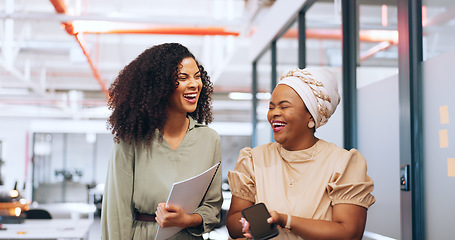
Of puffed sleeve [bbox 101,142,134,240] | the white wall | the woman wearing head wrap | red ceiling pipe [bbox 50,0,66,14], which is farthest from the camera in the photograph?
the white wall

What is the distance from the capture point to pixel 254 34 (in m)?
6.66

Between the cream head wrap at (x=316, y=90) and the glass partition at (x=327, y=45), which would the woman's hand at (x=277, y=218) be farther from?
the glass partition at (x=327, y=45)

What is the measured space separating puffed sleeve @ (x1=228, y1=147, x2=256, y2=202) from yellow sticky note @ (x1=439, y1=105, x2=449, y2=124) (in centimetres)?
107

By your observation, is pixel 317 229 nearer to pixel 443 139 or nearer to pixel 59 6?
pixel 443 139

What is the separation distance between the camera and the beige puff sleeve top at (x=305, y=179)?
5.27ft

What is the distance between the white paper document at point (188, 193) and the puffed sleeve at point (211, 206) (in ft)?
0.15

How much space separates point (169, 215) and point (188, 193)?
10 centimetres

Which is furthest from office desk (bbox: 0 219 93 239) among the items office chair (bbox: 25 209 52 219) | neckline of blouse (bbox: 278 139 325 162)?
neckline of blouse (bbox: 278 139 325 162)

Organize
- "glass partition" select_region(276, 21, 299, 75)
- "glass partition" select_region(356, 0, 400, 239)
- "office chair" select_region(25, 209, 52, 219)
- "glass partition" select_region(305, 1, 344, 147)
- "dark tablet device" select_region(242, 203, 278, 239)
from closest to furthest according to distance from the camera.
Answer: "dark tablet device" select_region(242, 203, 278, 239), "glass partition" select_region(356, 0, 400, 239), "glass partition" select_region(305, 1, 344, 147), "glass partition" select_region(276, 21, 299, 75), "office chair" select_region(25, 209, 52, 219)

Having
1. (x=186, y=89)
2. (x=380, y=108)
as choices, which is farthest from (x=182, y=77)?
(x=380, y=108)

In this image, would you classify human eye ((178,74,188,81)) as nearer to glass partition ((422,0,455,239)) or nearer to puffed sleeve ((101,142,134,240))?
puffed sleeve ((101,142,134,240))

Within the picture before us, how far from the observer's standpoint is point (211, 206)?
1.90 meters

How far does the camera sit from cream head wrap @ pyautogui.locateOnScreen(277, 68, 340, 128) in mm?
1664

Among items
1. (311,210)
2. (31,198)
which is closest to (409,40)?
(311,210)
